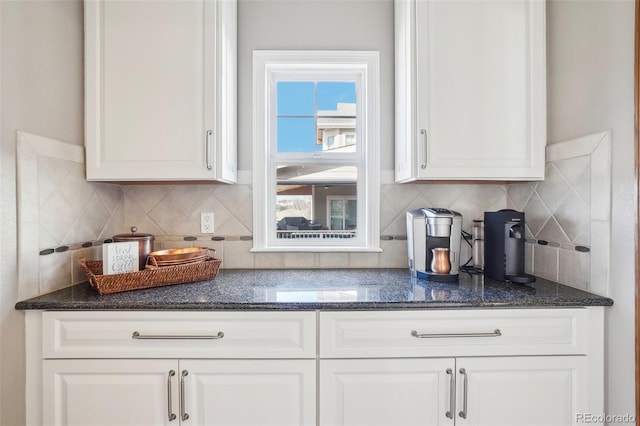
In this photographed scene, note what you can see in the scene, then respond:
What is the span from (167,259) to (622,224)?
6.14 feet

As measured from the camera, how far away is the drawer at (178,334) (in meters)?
1.30

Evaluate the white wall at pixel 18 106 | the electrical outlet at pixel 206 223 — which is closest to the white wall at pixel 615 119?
the electrical outlet at pixel 206 223

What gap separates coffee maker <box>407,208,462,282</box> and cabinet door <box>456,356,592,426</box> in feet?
1.37

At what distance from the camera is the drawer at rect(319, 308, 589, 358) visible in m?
1.32

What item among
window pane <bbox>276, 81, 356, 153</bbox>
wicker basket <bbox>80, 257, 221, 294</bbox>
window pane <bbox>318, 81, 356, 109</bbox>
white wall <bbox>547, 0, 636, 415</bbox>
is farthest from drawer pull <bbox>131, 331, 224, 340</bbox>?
white wall <bbox>547, 0, 636, 415</bbox>

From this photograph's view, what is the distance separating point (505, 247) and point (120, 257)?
1752 millimetres

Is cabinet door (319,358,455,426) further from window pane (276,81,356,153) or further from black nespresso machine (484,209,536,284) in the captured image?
window pane (276,81,356,153)

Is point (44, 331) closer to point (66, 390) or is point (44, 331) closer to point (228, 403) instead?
point (66, 390)

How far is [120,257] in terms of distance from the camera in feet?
4.87

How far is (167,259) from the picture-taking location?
1567 millimetres

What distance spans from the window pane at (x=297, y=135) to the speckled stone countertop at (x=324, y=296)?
2.61ft

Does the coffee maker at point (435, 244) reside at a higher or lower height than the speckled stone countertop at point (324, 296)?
higher

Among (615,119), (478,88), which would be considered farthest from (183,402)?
(615,119)

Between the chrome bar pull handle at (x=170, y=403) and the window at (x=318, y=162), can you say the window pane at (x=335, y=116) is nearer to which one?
the window at (x=318, y=162)
